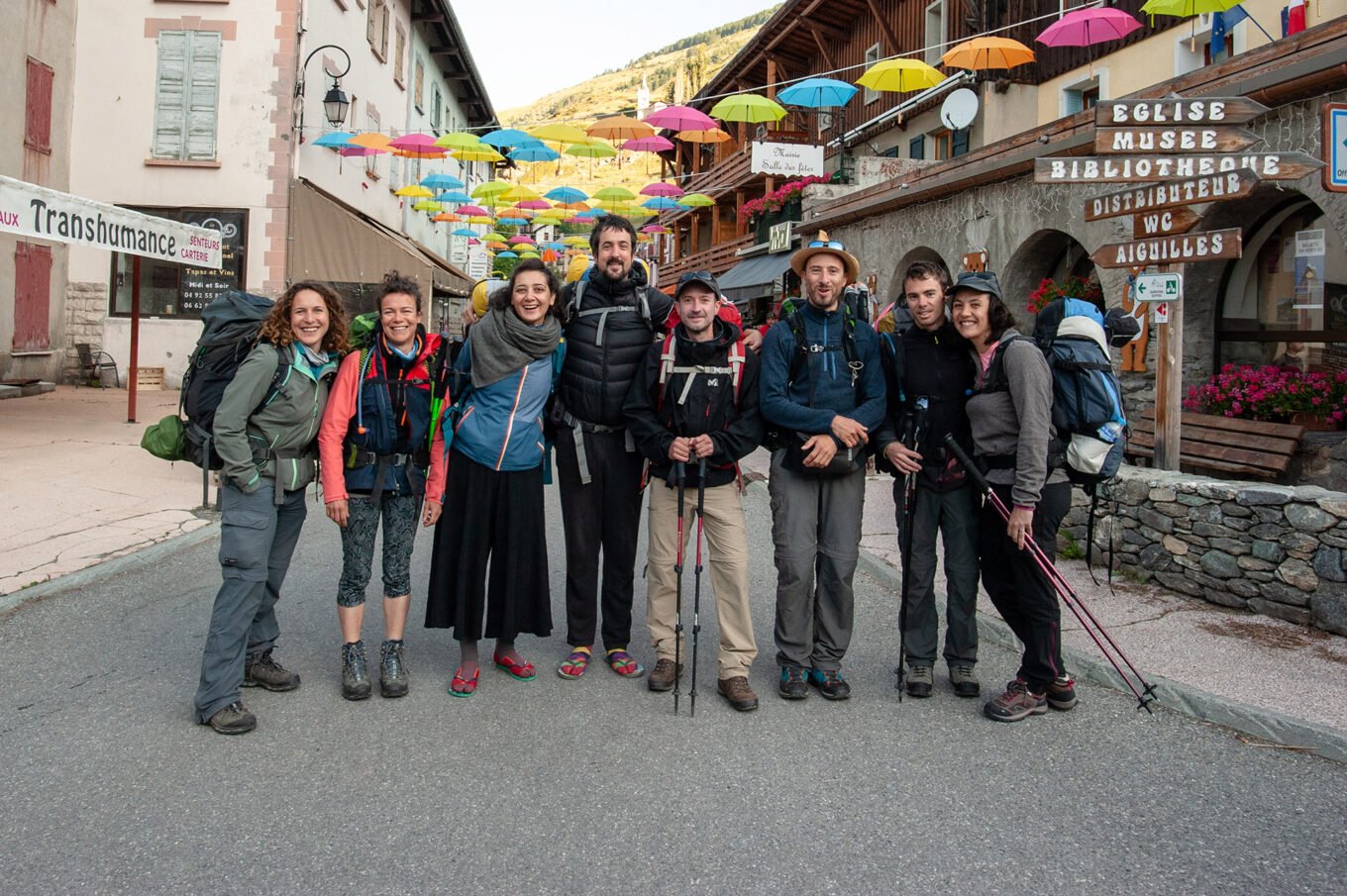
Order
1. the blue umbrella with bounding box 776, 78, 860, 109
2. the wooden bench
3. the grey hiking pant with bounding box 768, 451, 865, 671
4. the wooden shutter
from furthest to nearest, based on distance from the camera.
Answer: the blue umbrella with bounding box 776, 78, 860, 109
the wooden shutter
the wooden bench
the grey hiking pant with bounding box 768, 451, 865, 671

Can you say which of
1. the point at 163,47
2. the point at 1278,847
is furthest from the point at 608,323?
the point at 163,47

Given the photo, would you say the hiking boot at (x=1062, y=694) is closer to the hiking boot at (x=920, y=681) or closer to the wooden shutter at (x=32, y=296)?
the hiking boot at (x=920, y=681)

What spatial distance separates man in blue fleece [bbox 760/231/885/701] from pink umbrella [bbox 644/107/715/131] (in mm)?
14621

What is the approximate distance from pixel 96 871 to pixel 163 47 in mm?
19406

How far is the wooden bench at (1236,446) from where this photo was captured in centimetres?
838

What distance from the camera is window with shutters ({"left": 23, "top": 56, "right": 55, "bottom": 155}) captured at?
17.3m

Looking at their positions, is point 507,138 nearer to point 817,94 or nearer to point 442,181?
point 817,94

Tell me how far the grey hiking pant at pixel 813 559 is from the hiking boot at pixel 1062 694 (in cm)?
91

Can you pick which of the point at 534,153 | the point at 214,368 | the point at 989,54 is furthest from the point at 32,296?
the point at 214,368

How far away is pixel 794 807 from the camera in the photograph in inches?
135

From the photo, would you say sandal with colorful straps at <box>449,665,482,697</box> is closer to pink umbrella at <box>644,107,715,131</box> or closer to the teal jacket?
the teal jacket

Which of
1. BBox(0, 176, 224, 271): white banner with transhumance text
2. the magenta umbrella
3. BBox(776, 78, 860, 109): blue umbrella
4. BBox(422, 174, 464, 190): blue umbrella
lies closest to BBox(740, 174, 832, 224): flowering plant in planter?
BBox(776, 78, 860, 109): blue umbrella

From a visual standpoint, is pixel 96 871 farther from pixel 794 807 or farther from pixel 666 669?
pixel 666 669

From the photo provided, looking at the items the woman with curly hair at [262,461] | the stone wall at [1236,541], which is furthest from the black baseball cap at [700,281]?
the stone wall at [1236,541]
